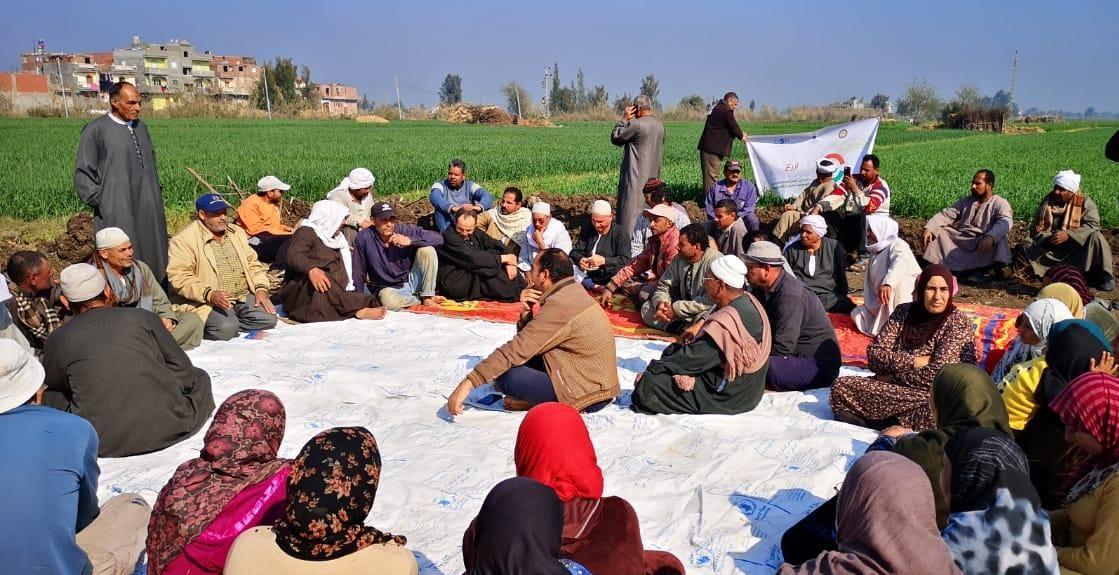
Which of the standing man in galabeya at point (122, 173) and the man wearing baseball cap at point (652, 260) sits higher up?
the standing man in galabeya at point (122, 173)

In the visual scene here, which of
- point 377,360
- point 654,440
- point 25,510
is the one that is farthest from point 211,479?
point 377,360

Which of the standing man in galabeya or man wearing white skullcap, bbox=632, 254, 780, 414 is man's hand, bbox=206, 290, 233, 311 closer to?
the standing man in galabeya

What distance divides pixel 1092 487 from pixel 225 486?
118 inches

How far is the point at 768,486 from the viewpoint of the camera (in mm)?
4035

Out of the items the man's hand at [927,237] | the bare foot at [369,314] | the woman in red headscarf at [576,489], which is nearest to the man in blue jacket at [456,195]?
the bare foot at [369,314]

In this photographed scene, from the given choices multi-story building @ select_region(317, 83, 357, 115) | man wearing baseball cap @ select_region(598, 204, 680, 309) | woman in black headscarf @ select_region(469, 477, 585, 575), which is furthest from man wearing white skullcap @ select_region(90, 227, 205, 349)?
multi-story building @ select_region(317, 83, 357, 115)

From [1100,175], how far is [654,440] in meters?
17.4

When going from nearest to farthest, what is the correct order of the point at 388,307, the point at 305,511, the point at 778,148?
the point at 305,511 → the point at 388,307 → the point at 778,148

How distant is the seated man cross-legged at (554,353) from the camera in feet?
15.1

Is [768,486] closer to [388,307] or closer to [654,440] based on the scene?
[654,440]

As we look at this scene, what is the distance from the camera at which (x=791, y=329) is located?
5.35m

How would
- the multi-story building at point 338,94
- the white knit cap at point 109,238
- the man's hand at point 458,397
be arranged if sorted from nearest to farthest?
the man's hand at point 458,397 → the white knit cap at point 109,238 → the multi-story building at point 338,94

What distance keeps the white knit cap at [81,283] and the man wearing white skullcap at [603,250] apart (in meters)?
4.60

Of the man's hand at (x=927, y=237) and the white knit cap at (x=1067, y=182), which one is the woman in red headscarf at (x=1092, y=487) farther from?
the white knit cap at (x=1067, y=182)
